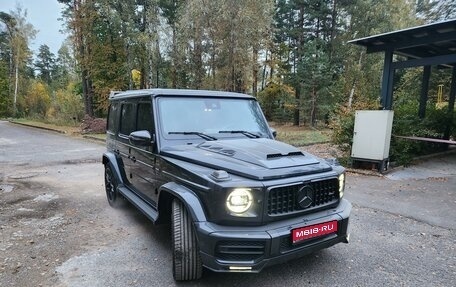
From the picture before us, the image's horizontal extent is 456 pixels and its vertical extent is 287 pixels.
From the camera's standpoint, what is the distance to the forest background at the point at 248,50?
1466 cm

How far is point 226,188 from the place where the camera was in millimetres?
2404

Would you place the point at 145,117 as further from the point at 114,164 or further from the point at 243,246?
the point at 243,246

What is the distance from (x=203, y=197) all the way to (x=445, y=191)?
5884mm

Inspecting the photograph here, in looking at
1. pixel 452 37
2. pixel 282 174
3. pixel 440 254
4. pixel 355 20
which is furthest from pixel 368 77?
pixel 282 174

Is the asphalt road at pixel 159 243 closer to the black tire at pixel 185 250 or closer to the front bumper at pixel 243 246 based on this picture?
the black tire at pixel 185 250

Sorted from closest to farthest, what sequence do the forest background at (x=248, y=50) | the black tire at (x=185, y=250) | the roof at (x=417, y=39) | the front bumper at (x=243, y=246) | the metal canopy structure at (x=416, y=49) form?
the front bumper at (x=243, y=246), the black tire at (x=185, y=250), the roof at (x=417, y=39), the metal canopy structure at (x=416, y=49), the forest background at (x=248, y=50)

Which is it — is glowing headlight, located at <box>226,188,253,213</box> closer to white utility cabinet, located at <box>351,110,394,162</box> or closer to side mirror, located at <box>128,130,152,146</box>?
side mirror, located at <box>128,130,152,146</box>

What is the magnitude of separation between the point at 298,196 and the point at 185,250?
1085 mm

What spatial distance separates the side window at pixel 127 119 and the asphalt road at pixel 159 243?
4.40 feet

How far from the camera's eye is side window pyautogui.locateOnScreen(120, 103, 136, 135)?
166 inches

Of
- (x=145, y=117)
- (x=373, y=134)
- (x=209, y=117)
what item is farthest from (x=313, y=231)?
(x=373, y=134)

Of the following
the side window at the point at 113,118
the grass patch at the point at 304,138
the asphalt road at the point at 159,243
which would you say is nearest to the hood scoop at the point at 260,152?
the asphalt road at the point at 159,243

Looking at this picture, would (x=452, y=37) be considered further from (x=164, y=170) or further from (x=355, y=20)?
(x=355, y=20)

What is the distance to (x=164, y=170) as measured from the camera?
3.21m
